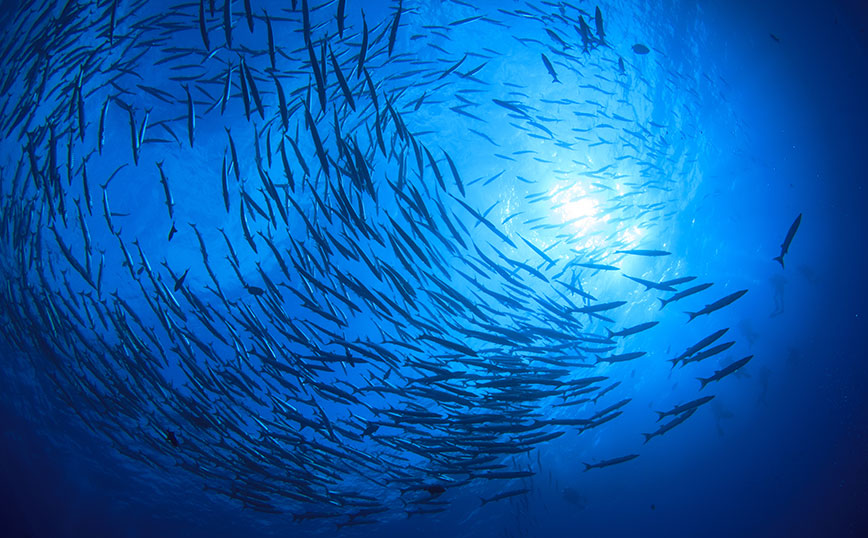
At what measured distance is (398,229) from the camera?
5.15 meters

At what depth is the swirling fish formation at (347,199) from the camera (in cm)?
621

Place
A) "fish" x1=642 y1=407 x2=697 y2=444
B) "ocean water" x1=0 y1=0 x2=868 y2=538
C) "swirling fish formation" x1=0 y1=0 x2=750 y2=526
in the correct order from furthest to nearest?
"fish" x1=642 y1=407 x2=697 y2=444
"ocean water" x1=0 y1=0 x2=868 y2=538
"swirling fish formation" x1=0 y1=0 x2=750 y2=526

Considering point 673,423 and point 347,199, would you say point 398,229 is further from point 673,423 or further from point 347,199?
point 673,423

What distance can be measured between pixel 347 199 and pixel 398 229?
0.88 metres

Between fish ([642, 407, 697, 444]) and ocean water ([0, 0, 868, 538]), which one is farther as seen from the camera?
fish ([642, 407, 697, 444])

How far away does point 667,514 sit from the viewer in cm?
2981

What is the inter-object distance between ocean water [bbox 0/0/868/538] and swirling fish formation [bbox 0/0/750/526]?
0.09 metres

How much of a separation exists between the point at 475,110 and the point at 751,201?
419 inches

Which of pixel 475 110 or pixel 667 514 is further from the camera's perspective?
pixel 667 514

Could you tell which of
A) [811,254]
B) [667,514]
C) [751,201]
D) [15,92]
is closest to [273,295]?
[15,92]

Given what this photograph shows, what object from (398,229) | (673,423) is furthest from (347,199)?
(673,423)

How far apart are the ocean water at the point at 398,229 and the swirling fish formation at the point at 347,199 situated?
94 mm

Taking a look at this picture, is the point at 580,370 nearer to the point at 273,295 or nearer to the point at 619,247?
the point at 619,247

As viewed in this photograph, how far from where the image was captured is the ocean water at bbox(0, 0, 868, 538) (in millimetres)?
6355
